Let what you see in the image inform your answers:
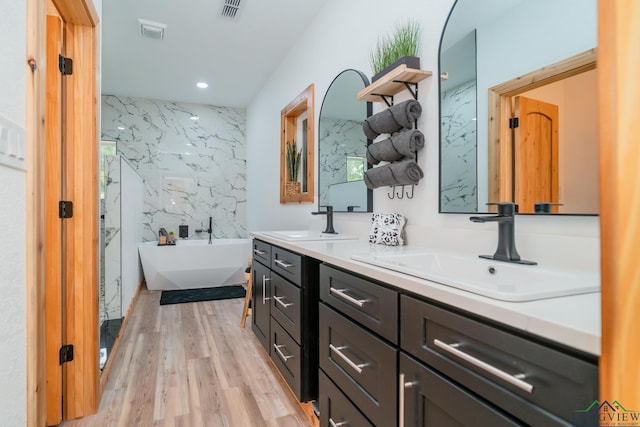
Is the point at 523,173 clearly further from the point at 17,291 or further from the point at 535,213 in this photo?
the point at 17,291

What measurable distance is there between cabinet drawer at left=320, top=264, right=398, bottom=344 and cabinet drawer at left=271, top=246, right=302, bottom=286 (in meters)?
0.31

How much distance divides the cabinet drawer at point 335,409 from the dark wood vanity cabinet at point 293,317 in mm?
254

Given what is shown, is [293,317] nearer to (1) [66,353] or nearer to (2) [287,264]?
(2) [287,264]

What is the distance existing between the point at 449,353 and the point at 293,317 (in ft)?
3.91

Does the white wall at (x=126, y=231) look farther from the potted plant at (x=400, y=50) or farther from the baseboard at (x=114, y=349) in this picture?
the potted plant at (x=400, y=50)

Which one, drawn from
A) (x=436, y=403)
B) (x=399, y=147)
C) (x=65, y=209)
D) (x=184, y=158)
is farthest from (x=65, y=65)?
(x=184, y=158)

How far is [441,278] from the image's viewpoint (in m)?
0.88

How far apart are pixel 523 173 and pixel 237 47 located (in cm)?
316

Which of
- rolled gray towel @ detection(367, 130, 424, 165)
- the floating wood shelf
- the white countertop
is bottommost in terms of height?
the white countertop

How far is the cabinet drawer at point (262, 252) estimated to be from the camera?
238cm

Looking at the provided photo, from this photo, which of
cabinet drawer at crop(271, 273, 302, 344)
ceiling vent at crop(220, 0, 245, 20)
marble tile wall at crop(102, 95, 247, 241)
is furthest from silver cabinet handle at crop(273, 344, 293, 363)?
marble tile wall at crop(102, 95, 247, 241)

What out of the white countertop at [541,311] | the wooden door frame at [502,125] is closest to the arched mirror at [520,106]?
the wooden door frame at [502,125]

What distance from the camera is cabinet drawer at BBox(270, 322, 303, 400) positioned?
1.80 meters

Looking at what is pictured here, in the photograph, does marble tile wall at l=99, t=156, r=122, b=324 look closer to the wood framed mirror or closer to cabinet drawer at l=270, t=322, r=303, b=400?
cabinet drawer at l=270, t=322, r=303, b=400
